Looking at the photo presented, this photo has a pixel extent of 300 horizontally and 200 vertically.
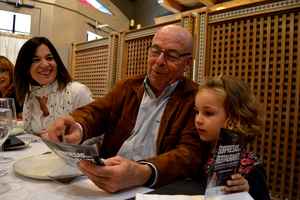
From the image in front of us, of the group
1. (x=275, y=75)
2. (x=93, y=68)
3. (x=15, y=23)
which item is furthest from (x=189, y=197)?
(x=15, y=23)

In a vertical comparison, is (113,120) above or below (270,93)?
below

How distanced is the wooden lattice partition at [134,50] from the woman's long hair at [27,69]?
181cm

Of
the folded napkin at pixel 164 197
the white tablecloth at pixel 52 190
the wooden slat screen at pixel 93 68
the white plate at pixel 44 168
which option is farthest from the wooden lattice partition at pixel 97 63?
the folded napkin at pixel 164 197

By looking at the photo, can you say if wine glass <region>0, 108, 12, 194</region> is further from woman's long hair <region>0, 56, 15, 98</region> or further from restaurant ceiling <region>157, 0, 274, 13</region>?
restaurant ceiling <region>157, 0, 274, 13</region>

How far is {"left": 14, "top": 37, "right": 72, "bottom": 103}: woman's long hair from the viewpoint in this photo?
83.7 inches

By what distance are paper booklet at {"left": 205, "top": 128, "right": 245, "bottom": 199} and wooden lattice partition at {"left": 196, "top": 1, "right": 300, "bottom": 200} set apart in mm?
2048

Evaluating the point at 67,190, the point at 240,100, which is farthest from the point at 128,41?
the point at 67,190

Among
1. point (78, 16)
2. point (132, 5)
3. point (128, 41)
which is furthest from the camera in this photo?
point (132, 5)

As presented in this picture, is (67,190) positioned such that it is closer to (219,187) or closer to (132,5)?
(219,187)

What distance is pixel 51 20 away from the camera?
5660mm

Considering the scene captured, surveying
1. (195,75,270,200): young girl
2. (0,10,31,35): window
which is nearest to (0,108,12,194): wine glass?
(195,75,270,200): young girl

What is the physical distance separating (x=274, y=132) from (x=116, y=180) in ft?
7.50

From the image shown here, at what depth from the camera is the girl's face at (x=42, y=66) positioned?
215 centimetres

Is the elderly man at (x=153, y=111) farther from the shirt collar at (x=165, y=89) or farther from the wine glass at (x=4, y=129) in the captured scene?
the wine glass at (x=4, y=129)
